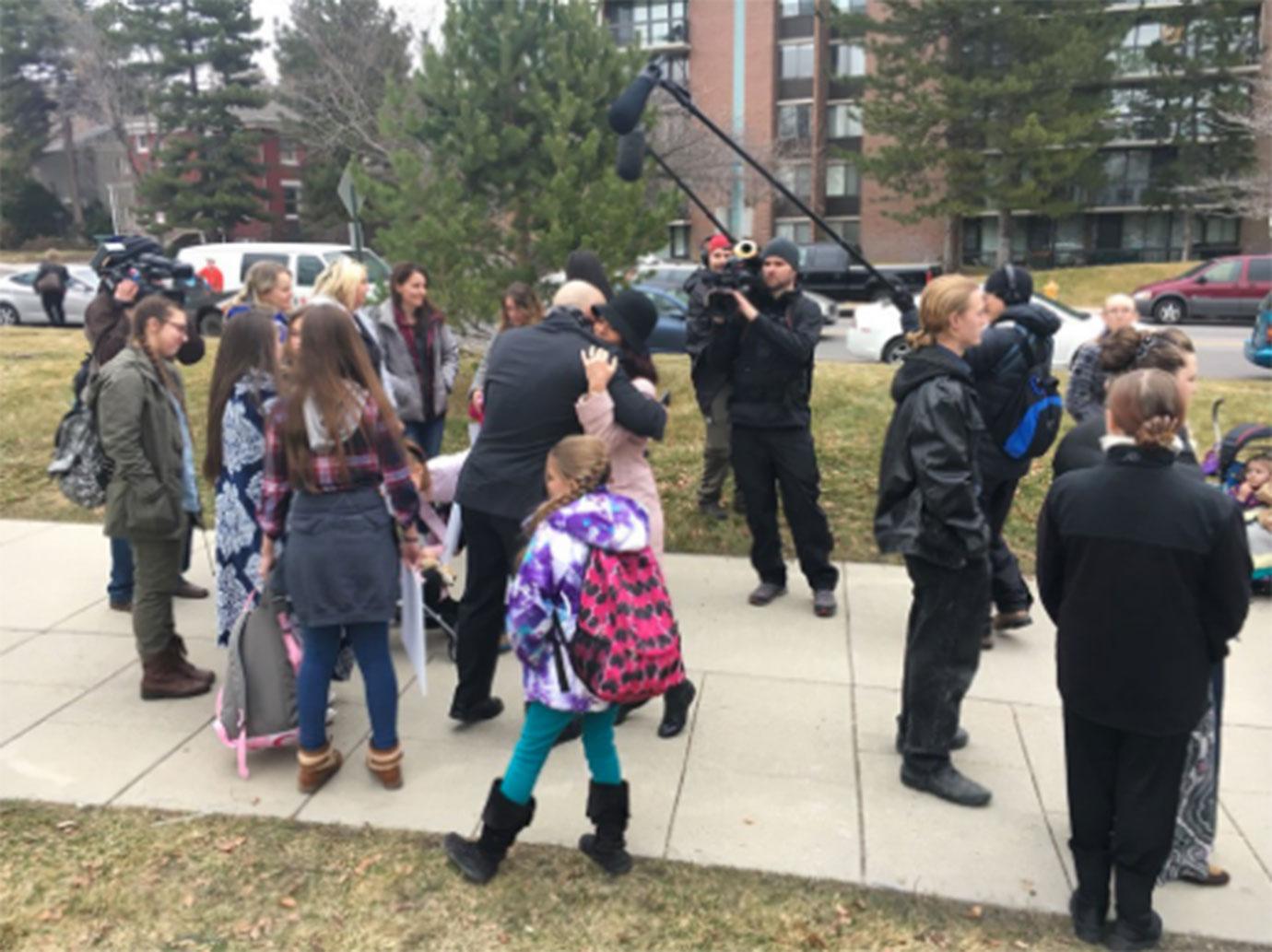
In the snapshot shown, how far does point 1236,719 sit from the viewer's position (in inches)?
182

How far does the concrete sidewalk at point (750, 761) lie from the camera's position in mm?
3537

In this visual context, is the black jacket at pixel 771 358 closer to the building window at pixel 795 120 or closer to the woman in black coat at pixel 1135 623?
the woman in black coat at pixel 1135 623

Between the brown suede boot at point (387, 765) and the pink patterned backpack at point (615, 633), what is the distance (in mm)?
1178

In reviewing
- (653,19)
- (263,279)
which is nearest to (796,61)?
(653,19)

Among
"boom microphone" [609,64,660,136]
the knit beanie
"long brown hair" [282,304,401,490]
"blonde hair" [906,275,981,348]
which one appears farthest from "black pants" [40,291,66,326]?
"blonde hair" [906,275,981,348]

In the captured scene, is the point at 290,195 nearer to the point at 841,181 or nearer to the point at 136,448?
the point at 841,181

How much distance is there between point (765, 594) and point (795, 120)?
4112cm

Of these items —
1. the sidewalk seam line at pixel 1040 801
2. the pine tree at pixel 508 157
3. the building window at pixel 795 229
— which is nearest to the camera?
the sidewalk seam line at pixel 1040 801

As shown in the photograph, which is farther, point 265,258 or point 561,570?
point 265,258

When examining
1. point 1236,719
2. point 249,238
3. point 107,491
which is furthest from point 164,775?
point 249,238

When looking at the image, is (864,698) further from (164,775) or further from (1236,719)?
(164,775)

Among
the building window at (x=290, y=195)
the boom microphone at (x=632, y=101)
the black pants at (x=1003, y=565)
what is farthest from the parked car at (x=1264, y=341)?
the building window at (x=290, y=195)

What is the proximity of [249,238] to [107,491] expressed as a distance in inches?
1783

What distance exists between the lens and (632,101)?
561cm
